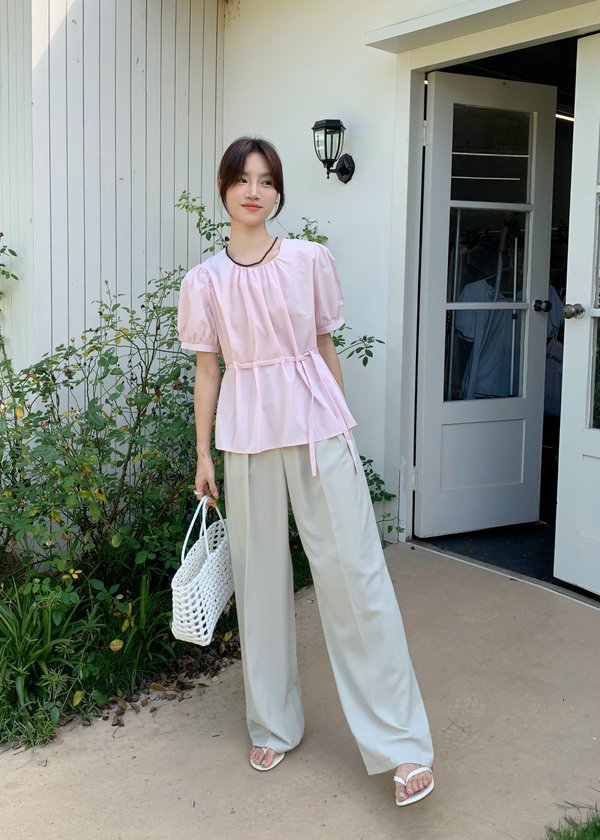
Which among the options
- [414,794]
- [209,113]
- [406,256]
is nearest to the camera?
[414,794]

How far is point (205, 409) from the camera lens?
261 cm

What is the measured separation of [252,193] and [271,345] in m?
0.41

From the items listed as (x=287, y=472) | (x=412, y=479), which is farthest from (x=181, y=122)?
(x=287, y=472)

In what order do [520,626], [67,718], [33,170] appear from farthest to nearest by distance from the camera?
[33,170], [520,626], [67,718]

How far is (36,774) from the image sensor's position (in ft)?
8.79

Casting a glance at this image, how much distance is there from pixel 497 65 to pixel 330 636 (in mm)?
3846

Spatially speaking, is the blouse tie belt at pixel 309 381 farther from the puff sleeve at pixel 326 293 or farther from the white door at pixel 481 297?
the white door at pixel 481 297

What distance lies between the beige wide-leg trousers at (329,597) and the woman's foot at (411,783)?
0.02m

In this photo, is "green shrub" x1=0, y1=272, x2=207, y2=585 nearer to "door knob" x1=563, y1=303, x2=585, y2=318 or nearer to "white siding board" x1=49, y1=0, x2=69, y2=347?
"white siding board" x1=49, y1=0, x2=69, y2=347

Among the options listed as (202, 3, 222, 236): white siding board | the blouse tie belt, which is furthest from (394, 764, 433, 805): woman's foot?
(202, 3, 222, 236): white siding board

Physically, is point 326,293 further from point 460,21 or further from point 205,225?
point 205,225

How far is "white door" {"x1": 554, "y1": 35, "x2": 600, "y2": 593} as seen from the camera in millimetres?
3496

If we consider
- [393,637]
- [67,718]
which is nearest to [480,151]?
[393,637]

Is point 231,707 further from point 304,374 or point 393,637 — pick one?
point 304,374
